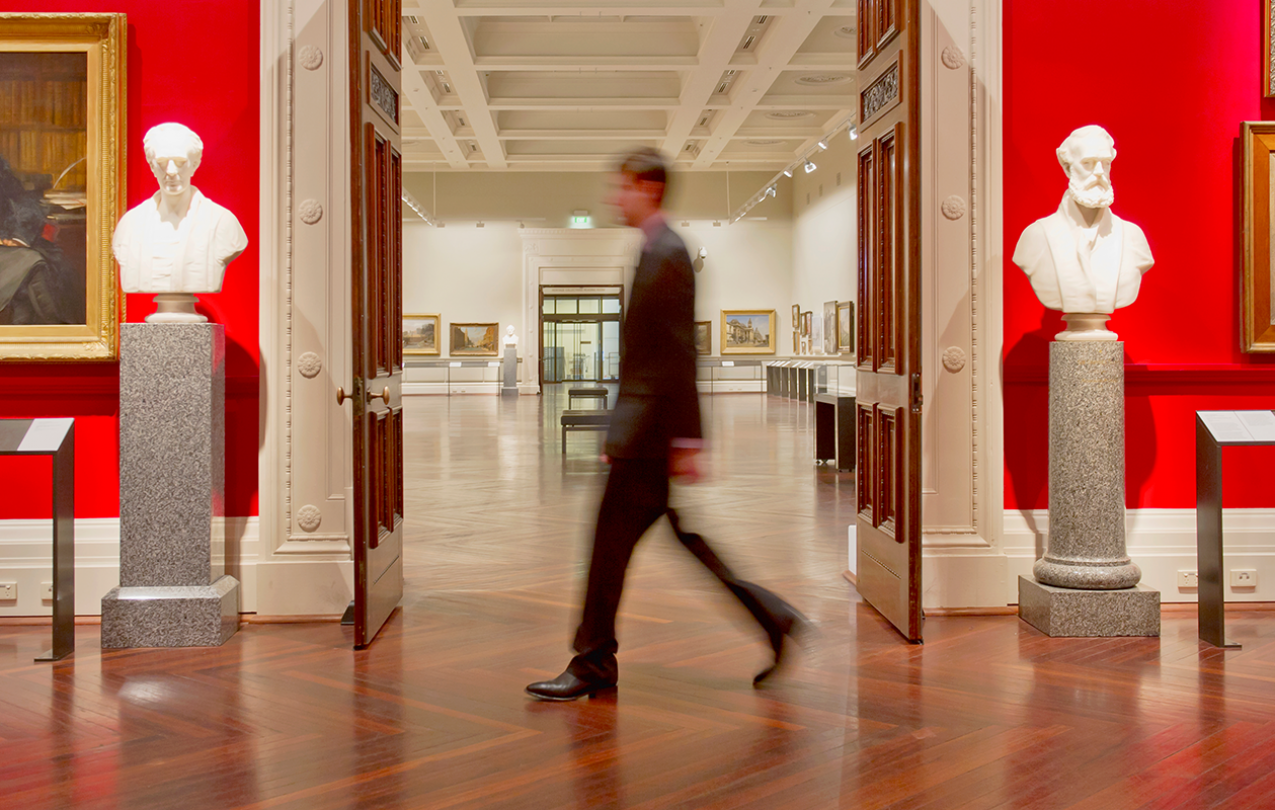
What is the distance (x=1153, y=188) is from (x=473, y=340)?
871 inches

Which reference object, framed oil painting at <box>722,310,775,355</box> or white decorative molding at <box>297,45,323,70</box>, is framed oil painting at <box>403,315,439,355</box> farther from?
white decorative molding at <box>297,45,323,70</box>

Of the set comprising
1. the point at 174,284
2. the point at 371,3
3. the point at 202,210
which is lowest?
the point at 174,284

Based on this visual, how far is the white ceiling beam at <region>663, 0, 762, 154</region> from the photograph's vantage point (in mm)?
12695

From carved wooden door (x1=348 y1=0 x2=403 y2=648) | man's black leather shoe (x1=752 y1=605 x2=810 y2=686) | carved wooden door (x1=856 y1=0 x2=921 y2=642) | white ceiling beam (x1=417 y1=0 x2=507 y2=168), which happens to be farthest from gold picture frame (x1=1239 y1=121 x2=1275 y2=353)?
white ceiling beam (x1=417 y1=0 x2=507 y2=168)

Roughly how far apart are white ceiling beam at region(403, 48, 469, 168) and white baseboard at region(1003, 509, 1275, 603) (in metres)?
11.8

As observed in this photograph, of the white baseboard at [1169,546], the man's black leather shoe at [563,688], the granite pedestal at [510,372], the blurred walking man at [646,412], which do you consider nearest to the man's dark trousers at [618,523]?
the blurred walking man at [646,412]

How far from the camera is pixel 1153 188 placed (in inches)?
176

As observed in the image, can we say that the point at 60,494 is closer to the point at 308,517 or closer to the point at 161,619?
the point at 161,619

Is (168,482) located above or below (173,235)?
below

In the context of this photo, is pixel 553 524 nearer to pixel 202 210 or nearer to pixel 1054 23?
pixel 202 210

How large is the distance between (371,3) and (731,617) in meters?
2.83

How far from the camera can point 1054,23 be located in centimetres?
442

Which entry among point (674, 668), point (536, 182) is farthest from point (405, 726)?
point (536, 182)

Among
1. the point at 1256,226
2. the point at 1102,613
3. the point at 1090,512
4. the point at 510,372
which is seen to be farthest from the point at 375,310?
the point at 510,372
